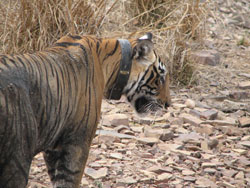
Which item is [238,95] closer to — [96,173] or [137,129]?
[137,129]

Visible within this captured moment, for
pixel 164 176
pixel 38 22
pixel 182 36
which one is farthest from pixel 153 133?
pixel 182 36

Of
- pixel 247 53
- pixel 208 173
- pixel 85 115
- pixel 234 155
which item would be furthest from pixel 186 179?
pixel 247 53

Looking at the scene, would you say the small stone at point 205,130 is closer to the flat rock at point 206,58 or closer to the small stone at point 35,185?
the small stone at point 35,185

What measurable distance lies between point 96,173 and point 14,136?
190cm

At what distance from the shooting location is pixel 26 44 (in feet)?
18.5

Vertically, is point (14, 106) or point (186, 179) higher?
point (14, 106)

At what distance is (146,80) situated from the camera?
3881 mm

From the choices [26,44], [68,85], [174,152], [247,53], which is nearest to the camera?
[68,85]

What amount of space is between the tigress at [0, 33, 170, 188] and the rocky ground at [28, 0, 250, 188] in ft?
2.48

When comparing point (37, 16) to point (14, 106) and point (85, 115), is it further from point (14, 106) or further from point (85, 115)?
point (14, 106)

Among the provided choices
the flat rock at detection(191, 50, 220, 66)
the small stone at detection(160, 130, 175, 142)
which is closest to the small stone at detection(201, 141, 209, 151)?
the small stone at detection(160, 130, 175, 142)

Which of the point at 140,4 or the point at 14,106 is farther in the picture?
the point at 140,4

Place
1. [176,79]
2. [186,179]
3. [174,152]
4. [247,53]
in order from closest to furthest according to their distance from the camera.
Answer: [186,179], [174,152], [176,79], [247,53]

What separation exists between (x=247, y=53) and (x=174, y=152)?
4.94m
